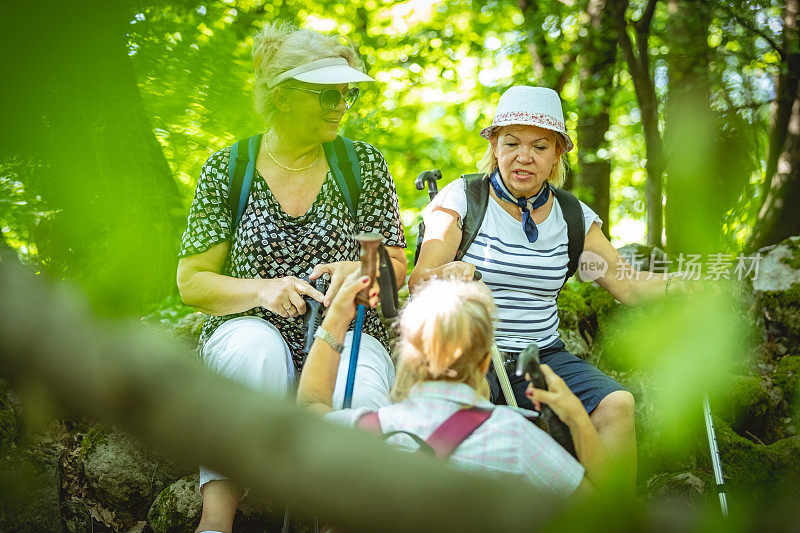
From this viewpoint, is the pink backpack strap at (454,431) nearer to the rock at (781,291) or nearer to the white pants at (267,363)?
the white pants at (267,363)

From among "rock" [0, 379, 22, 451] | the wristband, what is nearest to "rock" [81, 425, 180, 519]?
"rock" [0, 379, 22, 451]

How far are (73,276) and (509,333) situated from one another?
2.19 m

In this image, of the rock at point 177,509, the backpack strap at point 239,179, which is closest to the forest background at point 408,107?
the backpack strap at point 239,179

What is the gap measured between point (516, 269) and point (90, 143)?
7.31 ft

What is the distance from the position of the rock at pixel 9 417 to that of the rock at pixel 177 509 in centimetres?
74

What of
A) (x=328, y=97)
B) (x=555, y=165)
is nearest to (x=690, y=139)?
(x=555, y=165)

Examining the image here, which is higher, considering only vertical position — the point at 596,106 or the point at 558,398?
the point at 596,106

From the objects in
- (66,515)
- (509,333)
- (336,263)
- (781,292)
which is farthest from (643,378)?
(66,515)

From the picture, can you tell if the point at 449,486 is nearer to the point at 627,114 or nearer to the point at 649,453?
the point at 649,453

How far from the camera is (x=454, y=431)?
198cm

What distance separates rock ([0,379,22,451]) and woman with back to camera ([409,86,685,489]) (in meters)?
2.00

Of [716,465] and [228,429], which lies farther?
[716,465]

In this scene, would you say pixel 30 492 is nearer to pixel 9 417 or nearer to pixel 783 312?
pixel 9 417

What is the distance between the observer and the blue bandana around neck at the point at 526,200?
10.6ft
